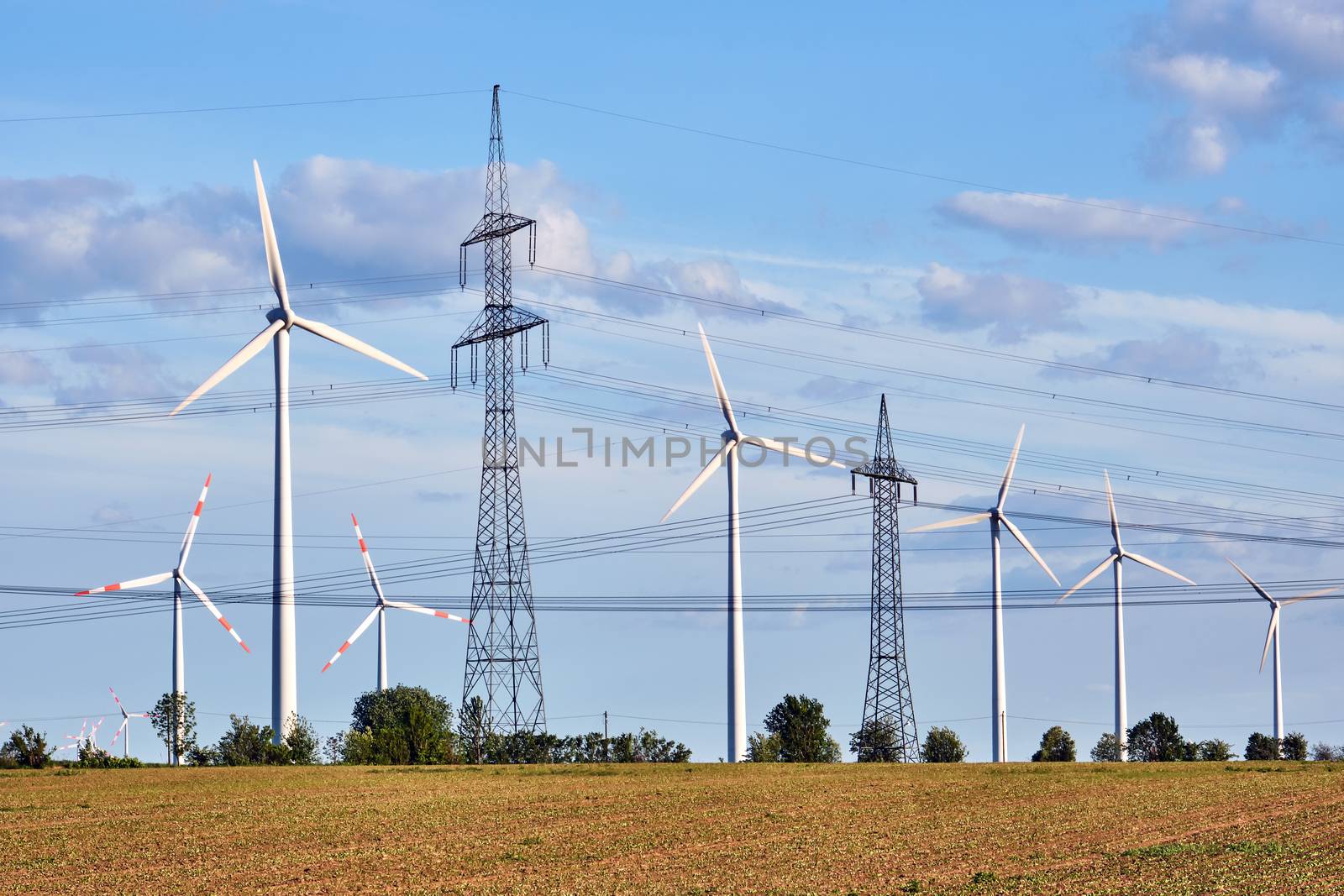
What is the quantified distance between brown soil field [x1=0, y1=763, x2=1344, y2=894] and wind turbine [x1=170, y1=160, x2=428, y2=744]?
4998 mm

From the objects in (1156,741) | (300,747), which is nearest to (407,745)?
(300,747)

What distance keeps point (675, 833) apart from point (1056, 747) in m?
126

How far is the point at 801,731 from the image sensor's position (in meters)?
146

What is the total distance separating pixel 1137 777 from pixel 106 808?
54978mm

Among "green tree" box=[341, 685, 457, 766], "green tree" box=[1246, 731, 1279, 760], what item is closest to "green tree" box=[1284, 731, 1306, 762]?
"green tree" box=[1246, 731, 1279, 760]

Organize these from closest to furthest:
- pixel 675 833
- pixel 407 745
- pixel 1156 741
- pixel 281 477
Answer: pixel 675 833 < pixel 281 477 < pixel 407 745 < pixel 1156 741

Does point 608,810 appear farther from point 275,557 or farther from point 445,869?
point 275,557

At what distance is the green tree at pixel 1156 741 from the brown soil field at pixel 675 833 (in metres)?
73.4

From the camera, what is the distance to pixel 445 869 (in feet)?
158

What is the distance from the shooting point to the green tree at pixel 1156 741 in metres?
164

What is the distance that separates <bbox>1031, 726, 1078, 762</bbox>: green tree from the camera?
6806 inches

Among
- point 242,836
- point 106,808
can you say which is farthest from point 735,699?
point 242,836

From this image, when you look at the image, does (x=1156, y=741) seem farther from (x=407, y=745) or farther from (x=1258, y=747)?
(x=407, y=745)

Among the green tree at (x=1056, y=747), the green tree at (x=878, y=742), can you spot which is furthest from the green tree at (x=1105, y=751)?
the green tree at (x=878, y=742)
